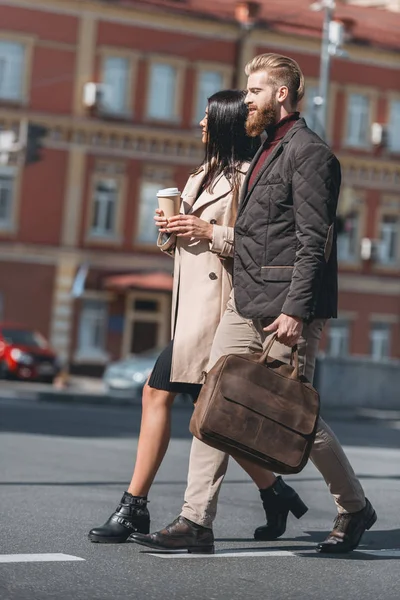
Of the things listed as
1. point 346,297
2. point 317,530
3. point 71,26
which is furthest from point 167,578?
point 346,297

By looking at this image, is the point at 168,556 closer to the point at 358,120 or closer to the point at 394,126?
the point at 358,120

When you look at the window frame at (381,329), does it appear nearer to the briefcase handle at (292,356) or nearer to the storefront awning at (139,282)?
the storefront awning at (139,282)

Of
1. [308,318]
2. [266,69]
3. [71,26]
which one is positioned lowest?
[308,318]

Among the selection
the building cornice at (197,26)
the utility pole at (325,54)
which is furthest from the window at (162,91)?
the utility pole at (325,54)

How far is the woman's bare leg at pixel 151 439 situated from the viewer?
610 cm

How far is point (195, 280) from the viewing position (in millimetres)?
6152

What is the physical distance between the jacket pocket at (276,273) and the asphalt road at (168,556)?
1125 millimetres

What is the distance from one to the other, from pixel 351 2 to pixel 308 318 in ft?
162

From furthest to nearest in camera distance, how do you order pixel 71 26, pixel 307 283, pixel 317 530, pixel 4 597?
1. pixel 71 26
2. pixel 317 530
3. pixel 307 283
4. pixel 4 597

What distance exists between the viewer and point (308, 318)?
5.65 meters

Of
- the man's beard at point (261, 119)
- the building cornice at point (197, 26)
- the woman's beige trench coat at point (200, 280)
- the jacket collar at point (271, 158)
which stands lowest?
the woman's beige trench coat at point (200, 280)

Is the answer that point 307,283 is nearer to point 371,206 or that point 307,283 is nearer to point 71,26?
point 71,26

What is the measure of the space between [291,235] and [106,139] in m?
35.9

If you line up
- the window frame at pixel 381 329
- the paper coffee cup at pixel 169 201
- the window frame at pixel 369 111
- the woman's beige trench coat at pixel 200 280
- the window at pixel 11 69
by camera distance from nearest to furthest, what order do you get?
the paper coffee cup at pixel 169 201, the woman's beige trench coat at pixel 200 280, the window at pixel 11 69, the window frame at pixel 369 111, the window frame at pixel 381 329
